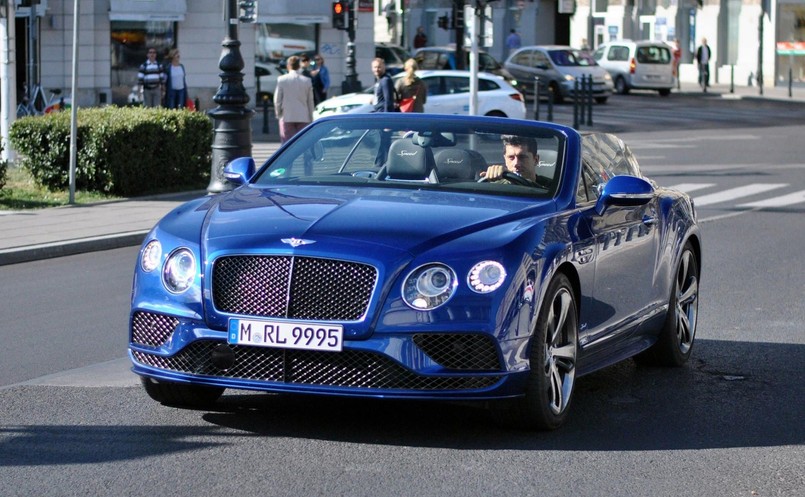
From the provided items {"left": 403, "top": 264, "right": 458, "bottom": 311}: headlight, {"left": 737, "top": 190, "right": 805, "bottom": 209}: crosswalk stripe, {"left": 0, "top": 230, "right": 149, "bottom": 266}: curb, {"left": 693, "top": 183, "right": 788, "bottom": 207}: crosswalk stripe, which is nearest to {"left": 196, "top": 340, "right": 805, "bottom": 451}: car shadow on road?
{"left": 403, "top": 264, "right": 458, "bottom": 311}: headlight

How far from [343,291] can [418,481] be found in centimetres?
88

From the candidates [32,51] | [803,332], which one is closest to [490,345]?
[803,332]

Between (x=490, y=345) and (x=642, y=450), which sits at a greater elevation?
(x=490, y=345)

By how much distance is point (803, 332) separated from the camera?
32.6 feet

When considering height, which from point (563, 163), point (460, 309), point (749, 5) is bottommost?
point (460, 309)

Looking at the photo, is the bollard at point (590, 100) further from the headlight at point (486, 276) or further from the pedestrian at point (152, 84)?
the headlight at point (486, 276)

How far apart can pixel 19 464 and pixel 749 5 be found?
184 ft

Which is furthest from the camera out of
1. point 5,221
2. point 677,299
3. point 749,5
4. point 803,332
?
point 749,5

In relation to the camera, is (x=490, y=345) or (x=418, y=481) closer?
(x=418, y=481)

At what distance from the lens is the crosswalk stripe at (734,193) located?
20250mm

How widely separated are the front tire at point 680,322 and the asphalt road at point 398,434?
15 centimetres

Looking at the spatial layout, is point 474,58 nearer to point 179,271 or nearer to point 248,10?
point 248,10

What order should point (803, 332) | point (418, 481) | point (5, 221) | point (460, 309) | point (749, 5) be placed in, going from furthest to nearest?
A: point (749, 5) < point (5, 221) < point (803, 332) < point (460, 309) < point (418, 481)

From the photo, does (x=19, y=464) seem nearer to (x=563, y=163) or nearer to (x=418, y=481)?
(x=418, y=481)
